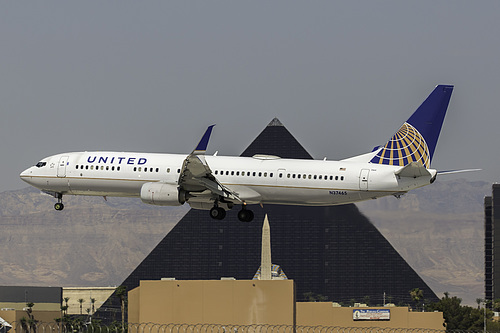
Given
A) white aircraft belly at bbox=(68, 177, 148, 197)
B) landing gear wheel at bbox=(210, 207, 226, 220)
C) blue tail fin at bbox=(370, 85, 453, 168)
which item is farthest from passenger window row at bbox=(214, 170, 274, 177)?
blue tail fin at bbox=(370, 85, 453, 168)

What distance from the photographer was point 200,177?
7769cm

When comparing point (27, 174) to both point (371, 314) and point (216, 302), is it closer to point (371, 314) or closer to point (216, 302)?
point (216, 302)

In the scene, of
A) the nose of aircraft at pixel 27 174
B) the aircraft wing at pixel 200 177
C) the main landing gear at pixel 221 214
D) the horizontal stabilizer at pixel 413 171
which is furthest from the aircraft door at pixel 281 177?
the nose of aircraft at pixel 27 174

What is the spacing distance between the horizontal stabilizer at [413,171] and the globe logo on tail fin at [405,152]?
3782 mm

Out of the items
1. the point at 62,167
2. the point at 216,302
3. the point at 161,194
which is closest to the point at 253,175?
the point at 161,194

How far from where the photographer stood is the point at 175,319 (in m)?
108

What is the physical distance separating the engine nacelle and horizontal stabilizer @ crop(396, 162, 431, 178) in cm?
1519

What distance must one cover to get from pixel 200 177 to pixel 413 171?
14.4 metres

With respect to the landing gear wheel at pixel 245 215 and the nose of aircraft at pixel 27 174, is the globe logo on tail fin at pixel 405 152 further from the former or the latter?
the nose of aircraft at pixel 27 174

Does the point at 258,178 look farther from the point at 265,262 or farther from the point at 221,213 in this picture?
the point at 265,262

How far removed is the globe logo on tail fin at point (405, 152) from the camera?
79.1 m

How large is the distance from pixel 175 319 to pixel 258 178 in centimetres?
3391

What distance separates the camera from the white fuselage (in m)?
76.5

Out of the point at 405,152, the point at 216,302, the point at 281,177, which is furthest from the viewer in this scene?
the point at 216,302
